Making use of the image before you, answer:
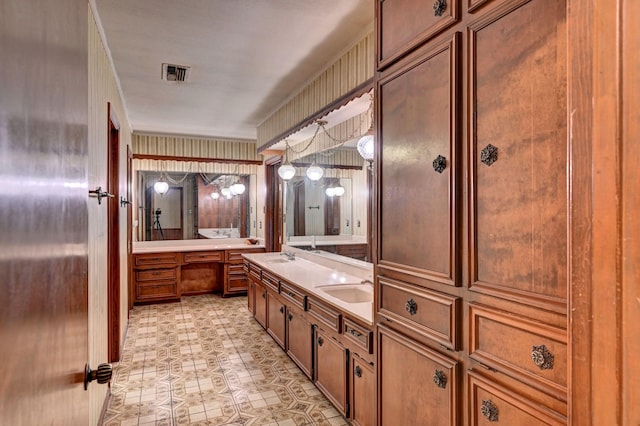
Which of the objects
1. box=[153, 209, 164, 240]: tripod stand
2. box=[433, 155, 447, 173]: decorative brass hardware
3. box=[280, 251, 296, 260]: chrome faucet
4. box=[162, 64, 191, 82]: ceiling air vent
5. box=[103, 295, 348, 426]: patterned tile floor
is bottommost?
box=[103, 295, 348, 426]: patterned tile floor

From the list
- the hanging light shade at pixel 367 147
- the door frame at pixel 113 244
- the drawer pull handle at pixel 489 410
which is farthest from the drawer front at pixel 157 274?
the drawer pull handle at pixel 489 410

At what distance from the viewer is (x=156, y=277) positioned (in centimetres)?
552

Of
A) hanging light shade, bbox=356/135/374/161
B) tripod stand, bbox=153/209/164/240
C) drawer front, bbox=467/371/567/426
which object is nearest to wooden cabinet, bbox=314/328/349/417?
drawer front, bbox=467/371/567/426

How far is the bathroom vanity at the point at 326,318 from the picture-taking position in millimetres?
2150

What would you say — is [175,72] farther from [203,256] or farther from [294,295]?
[203,256]

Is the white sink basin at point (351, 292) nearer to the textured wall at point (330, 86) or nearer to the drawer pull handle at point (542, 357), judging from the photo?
the textured wall at point (330, 86)

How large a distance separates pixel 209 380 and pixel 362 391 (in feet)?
5.04

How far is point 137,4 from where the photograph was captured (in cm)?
227

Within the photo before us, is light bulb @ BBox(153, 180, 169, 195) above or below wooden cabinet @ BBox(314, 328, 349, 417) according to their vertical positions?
above

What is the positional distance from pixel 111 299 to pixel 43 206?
2.80 metres

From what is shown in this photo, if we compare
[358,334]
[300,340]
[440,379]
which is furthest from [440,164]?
[300,340]

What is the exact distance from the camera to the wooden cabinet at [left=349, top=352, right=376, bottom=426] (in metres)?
2.06

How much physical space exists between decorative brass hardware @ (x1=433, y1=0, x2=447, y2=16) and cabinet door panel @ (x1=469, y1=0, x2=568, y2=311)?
0.59ft

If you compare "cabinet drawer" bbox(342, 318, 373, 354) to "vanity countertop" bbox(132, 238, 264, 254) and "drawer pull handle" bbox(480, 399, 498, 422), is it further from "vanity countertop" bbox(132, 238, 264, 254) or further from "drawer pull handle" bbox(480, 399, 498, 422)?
"vanity countertop" bbox(132, 238, 264, 254)
